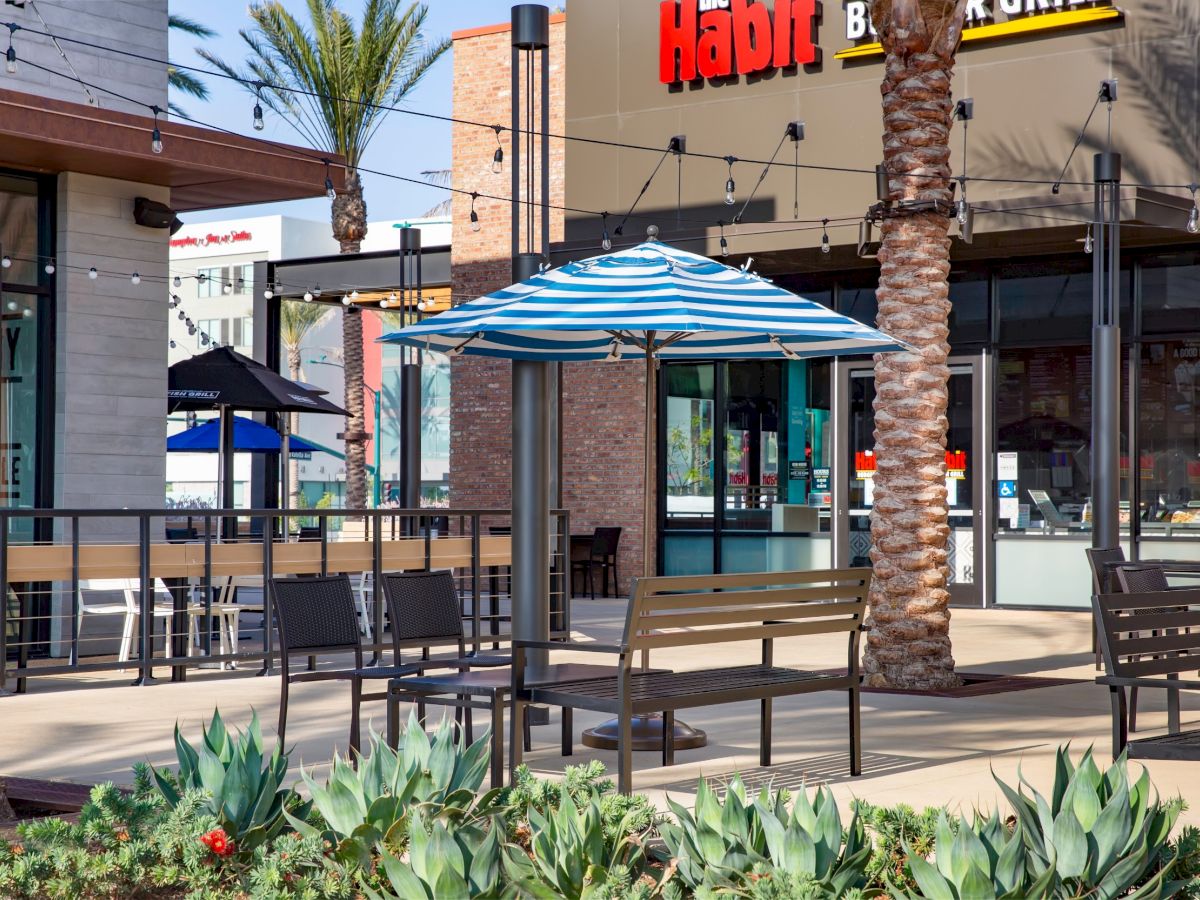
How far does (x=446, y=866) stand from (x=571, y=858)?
0.32m

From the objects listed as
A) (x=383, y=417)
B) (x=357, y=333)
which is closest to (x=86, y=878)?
(x=357, y=333)

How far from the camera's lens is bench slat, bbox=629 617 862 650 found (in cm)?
581

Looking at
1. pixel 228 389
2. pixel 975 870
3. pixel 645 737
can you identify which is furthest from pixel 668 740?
pixel 228 389

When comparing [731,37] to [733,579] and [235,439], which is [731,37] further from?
[733,579]

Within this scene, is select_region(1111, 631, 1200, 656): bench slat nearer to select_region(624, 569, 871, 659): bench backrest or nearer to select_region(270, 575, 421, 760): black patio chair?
select_region(624, 569, 871, 659): bench backrest

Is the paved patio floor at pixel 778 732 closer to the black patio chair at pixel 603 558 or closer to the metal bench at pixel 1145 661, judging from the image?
the metal bench at pixel 1145 661

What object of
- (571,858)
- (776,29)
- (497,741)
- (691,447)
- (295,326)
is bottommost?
(497,741)

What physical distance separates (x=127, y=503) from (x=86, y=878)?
9.28 metres

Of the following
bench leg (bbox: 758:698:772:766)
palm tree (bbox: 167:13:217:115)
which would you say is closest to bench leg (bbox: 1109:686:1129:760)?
bench leg (bbox: 758:698:772:766)

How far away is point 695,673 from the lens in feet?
21.7

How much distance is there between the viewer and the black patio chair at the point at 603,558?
60.3 feet

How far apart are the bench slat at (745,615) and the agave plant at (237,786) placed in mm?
1695

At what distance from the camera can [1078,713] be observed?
27.6 feet

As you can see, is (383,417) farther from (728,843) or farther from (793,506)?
(728,843)
